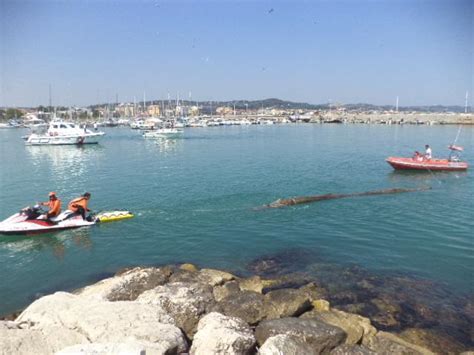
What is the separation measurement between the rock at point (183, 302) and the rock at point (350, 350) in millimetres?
3278

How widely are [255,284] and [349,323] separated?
3.85m

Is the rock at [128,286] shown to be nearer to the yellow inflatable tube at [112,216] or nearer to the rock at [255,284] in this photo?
the rock at [255,284]

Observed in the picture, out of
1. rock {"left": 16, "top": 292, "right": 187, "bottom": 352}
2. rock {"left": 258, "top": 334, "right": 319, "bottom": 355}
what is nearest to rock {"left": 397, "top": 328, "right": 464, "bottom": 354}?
rock {"left": 258, "top": 334, "right": 319, "bottom": 355}

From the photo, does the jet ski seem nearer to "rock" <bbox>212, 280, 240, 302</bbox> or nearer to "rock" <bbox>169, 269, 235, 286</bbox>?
"rock" <bbox>169, 269, 235, 286</bbox>

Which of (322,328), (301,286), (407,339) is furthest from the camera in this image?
(301,286)

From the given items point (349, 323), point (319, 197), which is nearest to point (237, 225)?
point (319, 197)

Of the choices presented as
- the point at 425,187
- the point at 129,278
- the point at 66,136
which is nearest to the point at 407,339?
the point at 129,278

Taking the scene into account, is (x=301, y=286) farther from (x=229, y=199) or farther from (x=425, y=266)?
(x=229, y=199)

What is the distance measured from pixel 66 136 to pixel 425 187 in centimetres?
5601

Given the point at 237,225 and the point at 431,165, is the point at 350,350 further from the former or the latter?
the point at 431,165

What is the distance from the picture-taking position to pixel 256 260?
1634cm

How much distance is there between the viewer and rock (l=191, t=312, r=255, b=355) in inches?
321

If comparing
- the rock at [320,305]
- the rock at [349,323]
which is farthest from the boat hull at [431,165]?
the rock at [349,323]

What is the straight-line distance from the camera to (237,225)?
21.1 m
